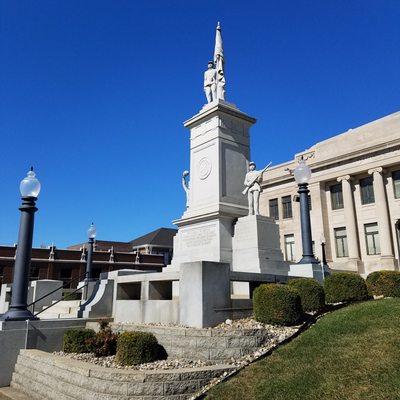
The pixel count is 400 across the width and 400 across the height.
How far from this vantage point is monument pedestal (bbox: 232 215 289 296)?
14344 mm

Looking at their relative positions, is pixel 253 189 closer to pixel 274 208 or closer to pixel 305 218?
pixel 305 218

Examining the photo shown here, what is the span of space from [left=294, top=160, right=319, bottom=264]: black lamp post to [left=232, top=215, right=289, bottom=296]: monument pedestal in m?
1.21

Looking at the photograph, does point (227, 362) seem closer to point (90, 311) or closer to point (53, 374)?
point (53, 374)

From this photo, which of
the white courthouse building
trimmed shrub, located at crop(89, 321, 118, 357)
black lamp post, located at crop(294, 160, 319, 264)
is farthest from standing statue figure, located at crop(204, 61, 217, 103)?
the white courthouse building

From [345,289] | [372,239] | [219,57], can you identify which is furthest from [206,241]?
[372,239]

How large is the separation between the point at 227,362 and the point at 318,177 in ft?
140

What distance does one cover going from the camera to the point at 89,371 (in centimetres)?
674

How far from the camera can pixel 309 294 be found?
974cm

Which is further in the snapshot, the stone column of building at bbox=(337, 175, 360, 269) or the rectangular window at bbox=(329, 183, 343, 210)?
the rectangular window at bbox=(329, 183, 343, 210)

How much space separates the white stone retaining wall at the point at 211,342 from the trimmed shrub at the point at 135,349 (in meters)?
0.48

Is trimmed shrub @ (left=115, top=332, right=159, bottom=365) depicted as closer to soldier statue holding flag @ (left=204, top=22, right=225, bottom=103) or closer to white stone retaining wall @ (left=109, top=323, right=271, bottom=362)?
white stone retaining wall @ (left=109, top=323, right=271, bottom=362)

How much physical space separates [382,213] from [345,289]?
34191 mm

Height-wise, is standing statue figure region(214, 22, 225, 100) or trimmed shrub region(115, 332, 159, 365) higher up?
standing statue figure region(214, 22, 225, 100)

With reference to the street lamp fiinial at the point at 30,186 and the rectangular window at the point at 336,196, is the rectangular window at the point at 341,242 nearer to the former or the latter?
the rectangular window at the point at 336,196
